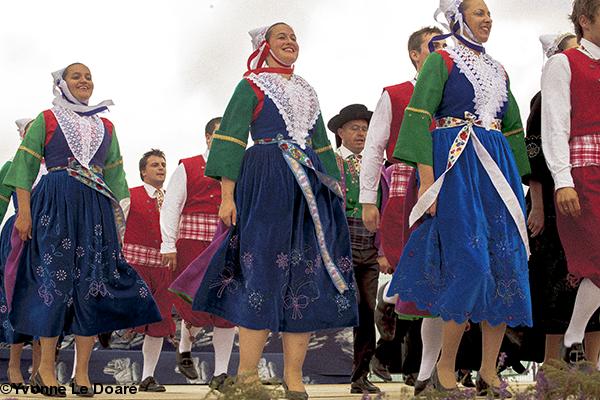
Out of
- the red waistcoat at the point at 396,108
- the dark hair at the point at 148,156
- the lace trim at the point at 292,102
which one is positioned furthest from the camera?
the dark hair at the point at 148,156

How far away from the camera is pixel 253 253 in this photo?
4.75 meters

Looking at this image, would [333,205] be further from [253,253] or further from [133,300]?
[133,300]

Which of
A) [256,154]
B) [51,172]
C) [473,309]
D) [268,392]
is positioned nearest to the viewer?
[268,392]

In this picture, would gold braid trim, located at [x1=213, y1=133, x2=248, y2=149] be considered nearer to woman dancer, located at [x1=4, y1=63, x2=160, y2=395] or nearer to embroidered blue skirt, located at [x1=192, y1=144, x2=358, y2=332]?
embroidered blue skirt, located at [x1=192, y1=144, x2=358, y2=332]

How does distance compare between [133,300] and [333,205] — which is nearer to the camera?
[333,205]

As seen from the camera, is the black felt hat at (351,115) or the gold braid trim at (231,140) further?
the black felt hat at (351,115)

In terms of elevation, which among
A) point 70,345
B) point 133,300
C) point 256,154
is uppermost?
point 256,154

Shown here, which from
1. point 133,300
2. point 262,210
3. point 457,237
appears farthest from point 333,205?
point 133,300

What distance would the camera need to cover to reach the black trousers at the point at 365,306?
6.56m

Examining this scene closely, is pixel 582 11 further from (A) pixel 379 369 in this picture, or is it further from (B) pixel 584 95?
(A) pixel 379 369

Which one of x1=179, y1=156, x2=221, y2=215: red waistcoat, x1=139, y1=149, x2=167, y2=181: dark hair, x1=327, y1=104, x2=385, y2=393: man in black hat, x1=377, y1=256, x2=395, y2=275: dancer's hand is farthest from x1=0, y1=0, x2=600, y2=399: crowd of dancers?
x1=139, y1=149, x2=167, y2=181: dark hair

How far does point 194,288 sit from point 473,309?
4.22 ft

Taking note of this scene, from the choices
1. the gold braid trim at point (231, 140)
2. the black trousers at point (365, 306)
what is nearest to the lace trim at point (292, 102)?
the gold braid trim at point (231, 140)

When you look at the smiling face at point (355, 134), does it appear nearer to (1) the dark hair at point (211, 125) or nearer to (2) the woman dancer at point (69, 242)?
(1) the dark hair at point (211, 125)
